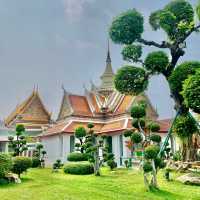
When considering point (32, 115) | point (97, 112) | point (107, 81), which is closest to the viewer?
point (97, 112)

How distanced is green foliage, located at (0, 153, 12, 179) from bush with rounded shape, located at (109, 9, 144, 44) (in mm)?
7031

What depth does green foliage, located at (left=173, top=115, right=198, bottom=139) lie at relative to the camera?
41.4 feet

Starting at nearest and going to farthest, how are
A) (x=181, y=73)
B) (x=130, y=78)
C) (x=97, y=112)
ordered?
(x=181, y=73), (x=130, y=78), (x=97, y=112)

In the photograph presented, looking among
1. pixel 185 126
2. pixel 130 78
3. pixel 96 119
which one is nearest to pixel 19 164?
pixel 130 78

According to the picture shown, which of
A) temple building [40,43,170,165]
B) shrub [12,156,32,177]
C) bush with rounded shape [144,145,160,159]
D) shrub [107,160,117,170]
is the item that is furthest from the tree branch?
temple building [40,43,170,165]

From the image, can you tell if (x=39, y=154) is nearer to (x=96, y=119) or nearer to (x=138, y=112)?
(x=96, y=119)

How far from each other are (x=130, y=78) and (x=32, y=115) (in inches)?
826

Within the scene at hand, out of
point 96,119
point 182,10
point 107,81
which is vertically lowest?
point 96,119

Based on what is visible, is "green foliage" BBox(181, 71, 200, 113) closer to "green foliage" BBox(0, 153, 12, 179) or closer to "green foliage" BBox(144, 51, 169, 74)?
"green foliage" BBox(144, 51, 169, 74)

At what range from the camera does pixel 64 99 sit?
27.0 meters

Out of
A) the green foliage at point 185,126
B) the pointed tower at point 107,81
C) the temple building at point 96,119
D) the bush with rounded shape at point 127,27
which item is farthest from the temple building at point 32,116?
the green foliage at point 185,126

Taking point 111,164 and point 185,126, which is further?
point 111,164

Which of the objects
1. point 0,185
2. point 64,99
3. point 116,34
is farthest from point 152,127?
point 64,99

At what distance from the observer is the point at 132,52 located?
1279 centimetres
